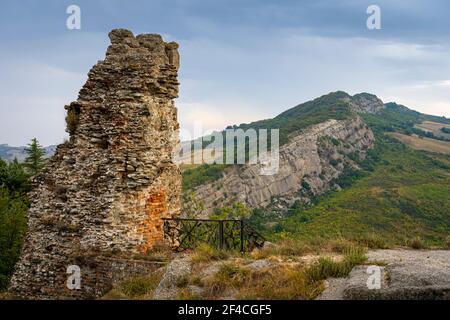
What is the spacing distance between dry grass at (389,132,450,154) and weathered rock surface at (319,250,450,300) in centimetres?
7922

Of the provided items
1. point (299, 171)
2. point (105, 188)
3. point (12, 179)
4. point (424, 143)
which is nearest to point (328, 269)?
point (105, 188)

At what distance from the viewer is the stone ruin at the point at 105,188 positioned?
34.5 feet

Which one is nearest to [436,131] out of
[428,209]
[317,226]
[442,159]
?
[442,159]

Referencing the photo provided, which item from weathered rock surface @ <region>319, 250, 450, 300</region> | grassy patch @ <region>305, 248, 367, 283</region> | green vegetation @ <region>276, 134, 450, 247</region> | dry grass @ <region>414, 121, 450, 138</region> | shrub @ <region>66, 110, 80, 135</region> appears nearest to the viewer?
weathered rock surface @ <region>319, 250, 450, 300</region>

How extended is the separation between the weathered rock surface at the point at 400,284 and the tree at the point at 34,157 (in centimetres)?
2911

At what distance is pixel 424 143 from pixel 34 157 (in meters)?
75.8

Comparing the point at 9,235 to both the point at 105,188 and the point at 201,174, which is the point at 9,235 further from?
the point at 201,174

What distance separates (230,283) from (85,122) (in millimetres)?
5736

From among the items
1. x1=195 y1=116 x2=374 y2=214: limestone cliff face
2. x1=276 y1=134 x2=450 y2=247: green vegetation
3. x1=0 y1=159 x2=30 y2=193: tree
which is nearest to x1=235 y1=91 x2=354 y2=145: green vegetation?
x1=195 y1=116 x2=374 y2=214: limestone cliff face

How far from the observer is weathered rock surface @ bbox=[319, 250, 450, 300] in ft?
21.8

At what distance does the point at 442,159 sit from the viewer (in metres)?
72.7

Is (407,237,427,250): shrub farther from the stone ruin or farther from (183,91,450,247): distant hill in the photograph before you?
(183,91,450,247): distant hill

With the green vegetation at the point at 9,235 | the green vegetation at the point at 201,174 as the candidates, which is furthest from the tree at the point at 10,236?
the green vegetation at the point at 201,174
